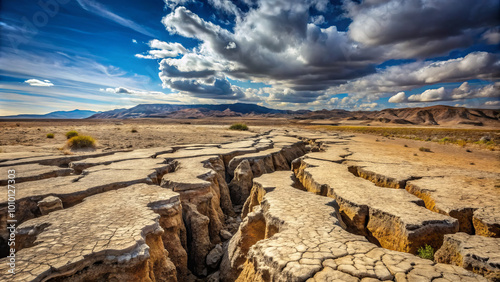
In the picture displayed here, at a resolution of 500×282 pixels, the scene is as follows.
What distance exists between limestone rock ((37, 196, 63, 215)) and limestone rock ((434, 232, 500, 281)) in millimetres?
7552

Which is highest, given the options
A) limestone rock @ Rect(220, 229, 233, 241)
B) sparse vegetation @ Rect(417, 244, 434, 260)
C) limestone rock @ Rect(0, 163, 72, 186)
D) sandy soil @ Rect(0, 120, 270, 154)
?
sandy soil @ Rect(0, 120, 270, 154)

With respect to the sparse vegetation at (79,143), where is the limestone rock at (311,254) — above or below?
below

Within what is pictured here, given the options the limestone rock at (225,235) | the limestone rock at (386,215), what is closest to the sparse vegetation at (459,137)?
the limestone rock at (386,215)

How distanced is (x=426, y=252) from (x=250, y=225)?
10.4 feet

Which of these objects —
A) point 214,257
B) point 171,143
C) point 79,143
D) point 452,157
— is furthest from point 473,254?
point 79,143

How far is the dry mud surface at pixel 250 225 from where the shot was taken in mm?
2793

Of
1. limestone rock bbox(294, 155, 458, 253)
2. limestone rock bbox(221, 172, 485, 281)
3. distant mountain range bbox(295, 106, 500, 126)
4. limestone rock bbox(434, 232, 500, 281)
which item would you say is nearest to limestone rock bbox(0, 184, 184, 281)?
limestone rock bbox(221, 172, 485, 281)

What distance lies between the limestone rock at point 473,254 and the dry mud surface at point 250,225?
0.04 feet

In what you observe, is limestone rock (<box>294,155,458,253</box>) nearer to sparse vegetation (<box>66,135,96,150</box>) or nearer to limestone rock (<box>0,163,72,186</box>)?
limestone rock (<box>0,163,72,186</box>)

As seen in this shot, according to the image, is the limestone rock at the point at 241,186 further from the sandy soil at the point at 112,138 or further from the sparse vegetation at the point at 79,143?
the sparse vegetation at the point at 79,143

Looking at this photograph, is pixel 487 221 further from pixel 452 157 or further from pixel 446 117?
pixel 446 117

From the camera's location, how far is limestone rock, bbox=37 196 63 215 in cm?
469

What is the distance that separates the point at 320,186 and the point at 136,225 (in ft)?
15.7

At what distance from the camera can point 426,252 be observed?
352 centimetres
